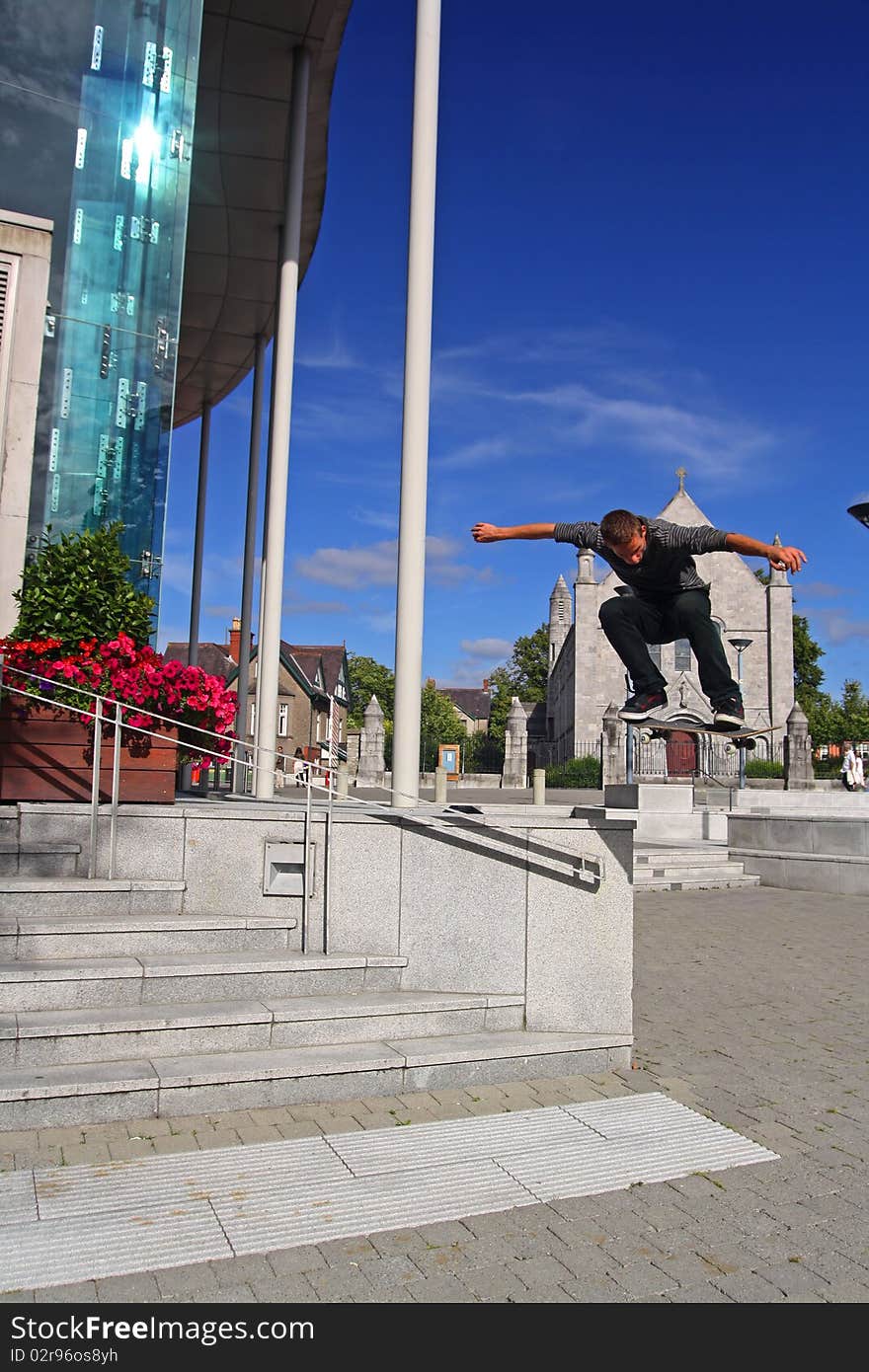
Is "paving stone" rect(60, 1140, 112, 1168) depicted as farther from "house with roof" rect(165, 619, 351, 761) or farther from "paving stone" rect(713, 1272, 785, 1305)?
"house with roof" rect(165, 619, 351, 761)

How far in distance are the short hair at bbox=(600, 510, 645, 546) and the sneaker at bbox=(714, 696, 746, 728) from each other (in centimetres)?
97

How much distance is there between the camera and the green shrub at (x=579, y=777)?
4694 cm

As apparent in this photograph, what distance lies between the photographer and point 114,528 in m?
8.10

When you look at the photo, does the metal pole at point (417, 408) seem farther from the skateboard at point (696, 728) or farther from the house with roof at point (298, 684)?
the house with roof at point (298, 684)

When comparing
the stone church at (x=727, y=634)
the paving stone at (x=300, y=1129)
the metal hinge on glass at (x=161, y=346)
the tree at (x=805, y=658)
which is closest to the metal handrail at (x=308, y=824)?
the paving stone at (x=300, y=1129)

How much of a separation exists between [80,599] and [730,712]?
520cm

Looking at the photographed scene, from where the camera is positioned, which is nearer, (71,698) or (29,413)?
(71,698)

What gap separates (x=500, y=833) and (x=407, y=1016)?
1.38m

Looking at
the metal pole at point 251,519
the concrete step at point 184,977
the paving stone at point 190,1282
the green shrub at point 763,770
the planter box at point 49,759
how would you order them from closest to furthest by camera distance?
the paving stone at point 190,1282 → the concrete step at point 184,977 → the planter box at point 49,759 → the metal pole at point 251,519 → the green shrub at point 763,770

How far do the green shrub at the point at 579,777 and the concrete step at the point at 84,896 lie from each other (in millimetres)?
40927

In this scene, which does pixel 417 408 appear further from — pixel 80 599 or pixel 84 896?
pixel 84 896

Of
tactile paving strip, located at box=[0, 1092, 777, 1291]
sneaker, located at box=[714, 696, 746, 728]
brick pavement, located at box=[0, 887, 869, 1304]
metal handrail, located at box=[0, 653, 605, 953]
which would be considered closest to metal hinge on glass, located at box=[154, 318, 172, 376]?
metal handrail, located at box=[0, 653, 605, 953]

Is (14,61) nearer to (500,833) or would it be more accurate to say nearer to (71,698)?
(71,698)
